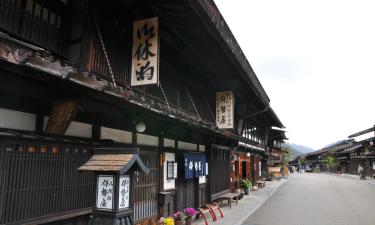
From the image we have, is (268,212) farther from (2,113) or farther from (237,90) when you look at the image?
(2,113)

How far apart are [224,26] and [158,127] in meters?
4.24

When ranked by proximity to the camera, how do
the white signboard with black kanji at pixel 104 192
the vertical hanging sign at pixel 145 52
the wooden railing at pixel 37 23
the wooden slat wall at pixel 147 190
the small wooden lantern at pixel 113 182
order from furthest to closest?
the wooden slat wall at pixel 147 190, the vertical hanging sign at pixel 145 52, the wooden railing at pixel 37 23, the white signboard with black kanji at pixel 104 192, the small wooden lantern at pixel 113 182

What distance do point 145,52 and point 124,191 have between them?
13.7 ft

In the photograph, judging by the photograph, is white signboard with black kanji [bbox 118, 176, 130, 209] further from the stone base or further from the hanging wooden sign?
the hanging wooden sign

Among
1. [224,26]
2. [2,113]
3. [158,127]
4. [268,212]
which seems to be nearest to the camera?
[2,113]

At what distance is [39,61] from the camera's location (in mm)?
4684

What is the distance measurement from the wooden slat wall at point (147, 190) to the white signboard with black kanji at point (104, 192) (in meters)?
3.77

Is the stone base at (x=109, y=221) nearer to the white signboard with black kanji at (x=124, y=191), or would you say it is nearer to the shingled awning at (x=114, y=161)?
the white signboard with black kanji at (x=124, y=191)

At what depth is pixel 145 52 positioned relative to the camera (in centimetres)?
870

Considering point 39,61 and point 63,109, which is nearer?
point 39,61

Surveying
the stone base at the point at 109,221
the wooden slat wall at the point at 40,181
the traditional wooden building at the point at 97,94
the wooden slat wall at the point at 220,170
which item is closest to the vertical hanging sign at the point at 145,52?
the traditional wooden building at the point at 97,94

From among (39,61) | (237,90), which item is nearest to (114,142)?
(39,61)

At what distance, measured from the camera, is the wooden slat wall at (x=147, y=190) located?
9852 millimetres

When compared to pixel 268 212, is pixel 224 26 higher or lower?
higher
